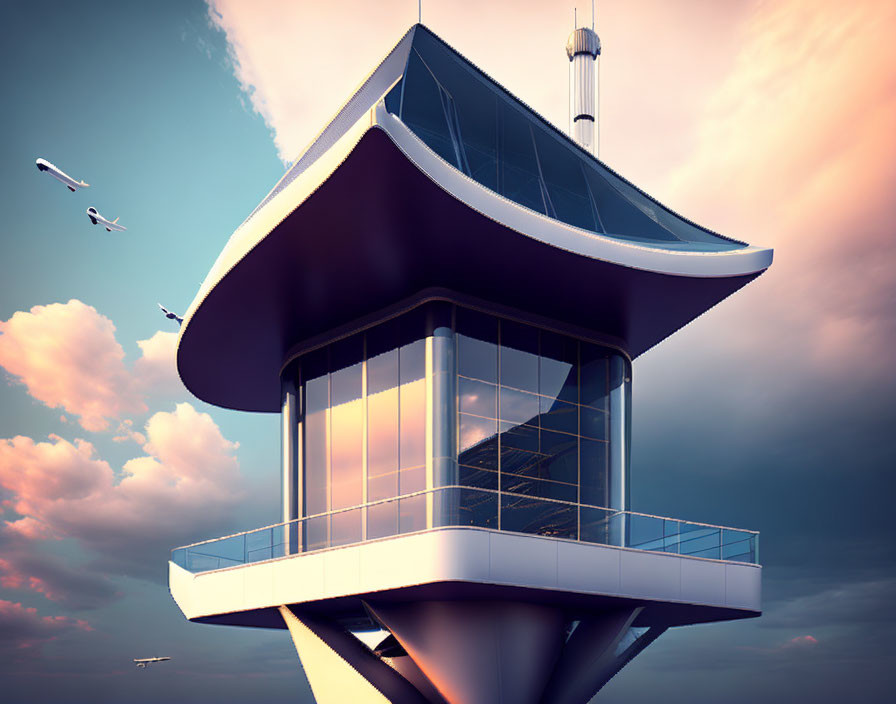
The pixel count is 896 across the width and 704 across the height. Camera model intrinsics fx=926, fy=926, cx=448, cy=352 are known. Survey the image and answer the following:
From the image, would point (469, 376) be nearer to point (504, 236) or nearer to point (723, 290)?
point (504, 236)

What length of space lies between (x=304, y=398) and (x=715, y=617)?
11.8m

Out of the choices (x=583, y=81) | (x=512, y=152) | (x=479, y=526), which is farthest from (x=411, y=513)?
(x=583, y=81)

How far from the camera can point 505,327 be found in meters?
21.8

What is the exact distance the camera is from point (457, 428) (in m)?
20.1

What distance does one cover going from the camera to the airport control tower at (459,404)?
18.1 m

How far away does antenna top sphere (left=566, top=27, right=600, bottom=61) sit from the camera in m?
41.0

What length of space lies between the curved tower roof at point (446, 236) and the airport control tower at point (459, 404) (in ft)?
0.24

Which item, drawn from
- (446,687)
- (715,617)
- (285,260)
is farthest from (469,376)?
(715,617)

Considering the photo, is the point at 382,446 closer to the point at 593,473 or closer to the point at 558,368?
the point at 558,368

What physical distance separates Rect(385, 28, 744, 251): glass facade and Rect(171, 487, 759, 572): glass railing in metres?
6.92

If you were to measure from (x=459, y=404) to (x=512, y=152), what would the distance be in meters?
6.73

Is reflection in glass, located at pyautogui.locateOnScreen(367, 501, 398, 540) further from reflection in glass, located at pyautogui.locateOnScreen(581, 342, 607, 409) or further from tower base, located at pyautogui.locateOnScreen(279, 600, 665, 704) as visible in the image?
reflection in glass, located at pyautogui.locateOnScreen(581, 342, 607, 409)

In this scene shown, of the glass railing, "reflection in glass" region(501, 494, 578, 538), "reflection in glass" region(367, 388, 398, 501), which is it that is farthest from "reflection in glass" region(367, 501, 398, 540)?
"reflection in glass" region(501, 494, 578, 538)

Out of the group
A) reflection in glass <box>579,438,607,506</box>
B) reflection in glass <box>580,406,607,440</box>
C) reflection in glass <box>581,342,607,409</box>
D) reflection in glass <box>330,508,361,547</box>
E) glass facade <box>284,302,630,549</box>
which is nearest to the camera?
glass facade <box>284,302,630,549</box>
